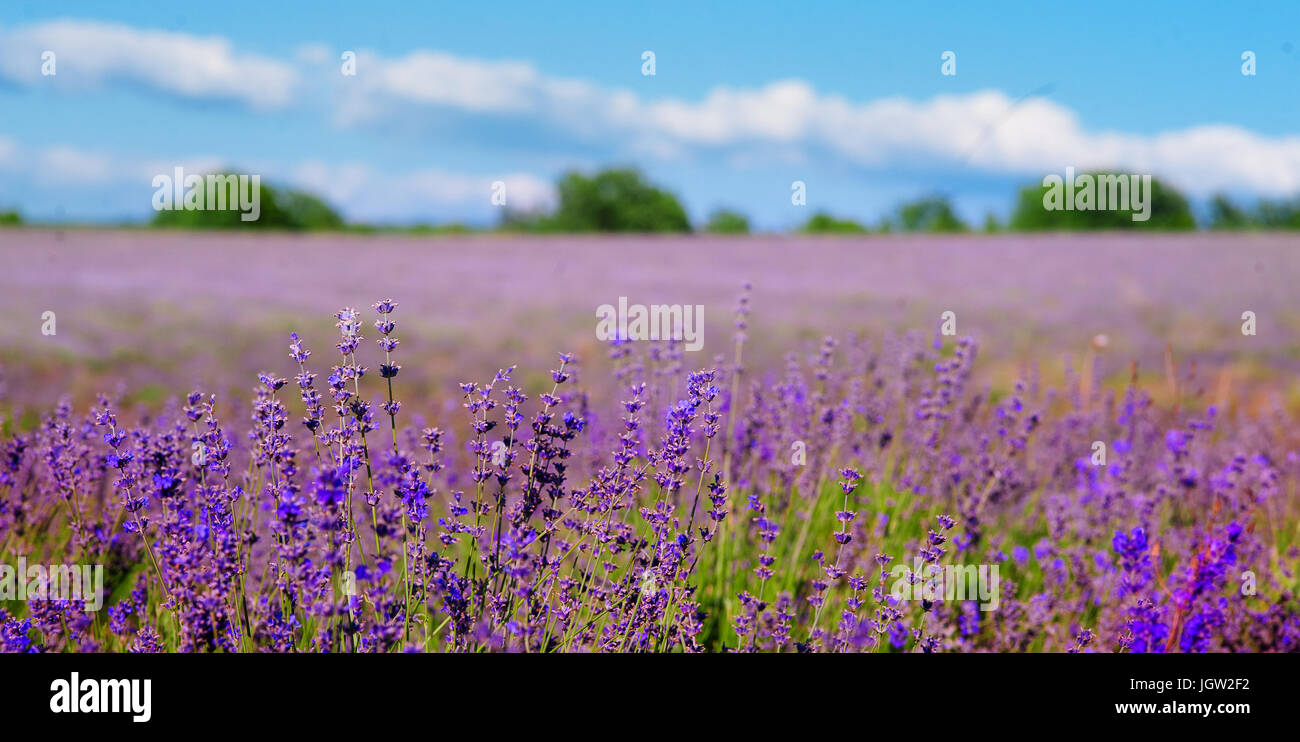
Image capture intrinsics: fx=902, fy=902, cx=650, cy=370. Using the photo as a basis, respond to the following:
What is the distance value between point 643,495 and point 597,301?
8744 mm

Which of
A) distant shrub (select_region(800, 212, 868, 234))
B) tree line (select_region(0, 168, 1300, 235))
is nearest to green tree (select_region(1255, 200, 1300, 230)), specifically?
tree line (select_region(0, 168, 1300, 235))

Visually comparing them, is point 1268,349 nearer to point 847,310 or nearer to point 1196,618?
point 847,310

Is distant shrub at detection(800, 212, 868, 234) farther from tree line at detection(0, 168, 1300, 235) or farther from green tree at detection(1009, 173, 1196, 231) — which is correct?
green tree at detection(1009, 173, 1196, 231)

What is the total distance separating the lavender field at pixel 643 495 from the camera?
1895mm

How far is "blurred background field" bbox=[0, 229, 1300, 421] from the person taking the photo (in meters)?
7.43

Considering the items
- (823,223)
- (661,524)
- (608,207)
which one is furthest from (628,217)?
(661,524)

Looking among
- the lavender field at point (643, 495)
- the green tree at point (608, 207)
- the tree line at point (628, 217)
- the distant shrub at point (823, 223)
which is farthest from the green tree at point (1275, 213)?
the lavender field at point (643, 495)

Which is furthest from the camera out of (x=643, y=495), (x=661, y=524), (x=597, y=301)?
(x=597, y=301)

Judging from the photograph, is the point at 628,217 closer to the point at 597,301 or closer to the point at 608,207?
the point at 608,207

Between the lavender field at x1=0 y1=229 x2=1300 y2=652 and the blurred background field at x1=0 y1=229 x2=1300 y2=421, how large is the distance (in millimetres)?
118

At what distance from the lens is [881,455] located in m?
3.67

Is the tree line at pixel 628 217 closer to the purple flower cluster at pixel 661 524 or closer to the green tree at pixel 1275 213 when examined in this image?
the green tree at pixel 1275 213

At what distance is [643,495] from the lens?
313 centimetres
